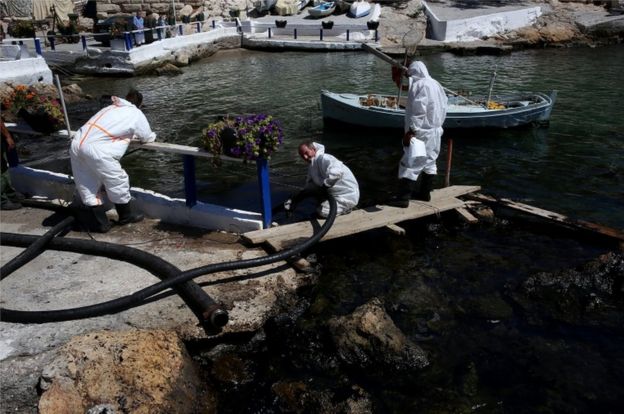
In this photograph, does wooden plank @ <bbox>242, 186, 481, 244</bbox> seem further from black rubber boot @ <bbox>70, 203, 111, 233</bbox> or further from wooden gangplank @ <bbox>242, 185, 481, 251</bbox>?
black rubber boot @ <bbox>70, 203, 111, 233</bbox>

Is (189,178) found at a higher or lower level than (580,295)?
higher

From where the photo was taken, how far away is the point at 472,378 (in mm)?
5496

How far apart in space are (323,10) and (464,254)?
3096 cm

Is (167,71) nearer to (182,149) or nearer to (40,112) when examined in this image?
(40,112)

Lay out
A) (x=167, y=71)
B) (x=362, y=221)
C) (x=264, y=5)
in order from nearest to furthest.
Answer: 1. (x=362, y=221)
2. (x=167, y=71)
3. (x=264, y=5)

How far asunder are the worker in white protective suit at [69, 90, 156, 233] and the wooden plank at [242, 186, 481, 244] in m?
1.85

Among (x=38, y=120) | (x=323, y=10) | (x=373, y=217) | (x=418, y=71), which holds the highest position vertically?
(x=323, y=10)

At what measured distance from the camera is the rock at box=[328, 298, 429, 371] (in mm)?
5566

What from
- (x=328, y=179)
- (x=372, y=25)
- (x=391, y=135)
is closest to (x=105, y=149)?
(x=328, y=179)

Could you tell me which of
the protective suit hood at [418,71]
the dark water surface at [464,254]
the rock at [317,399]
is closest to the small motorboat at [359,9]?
the dark water surface at [464,254]

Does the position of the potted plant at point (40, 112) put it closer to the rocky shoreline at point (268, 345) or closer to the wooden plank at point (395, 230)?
the rocky shoreline at point (268, 345)

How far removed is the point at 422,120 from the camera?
831cm

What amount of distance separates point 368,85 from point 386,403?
60.2ft

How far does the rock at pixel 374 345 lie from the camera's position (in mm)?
5566
